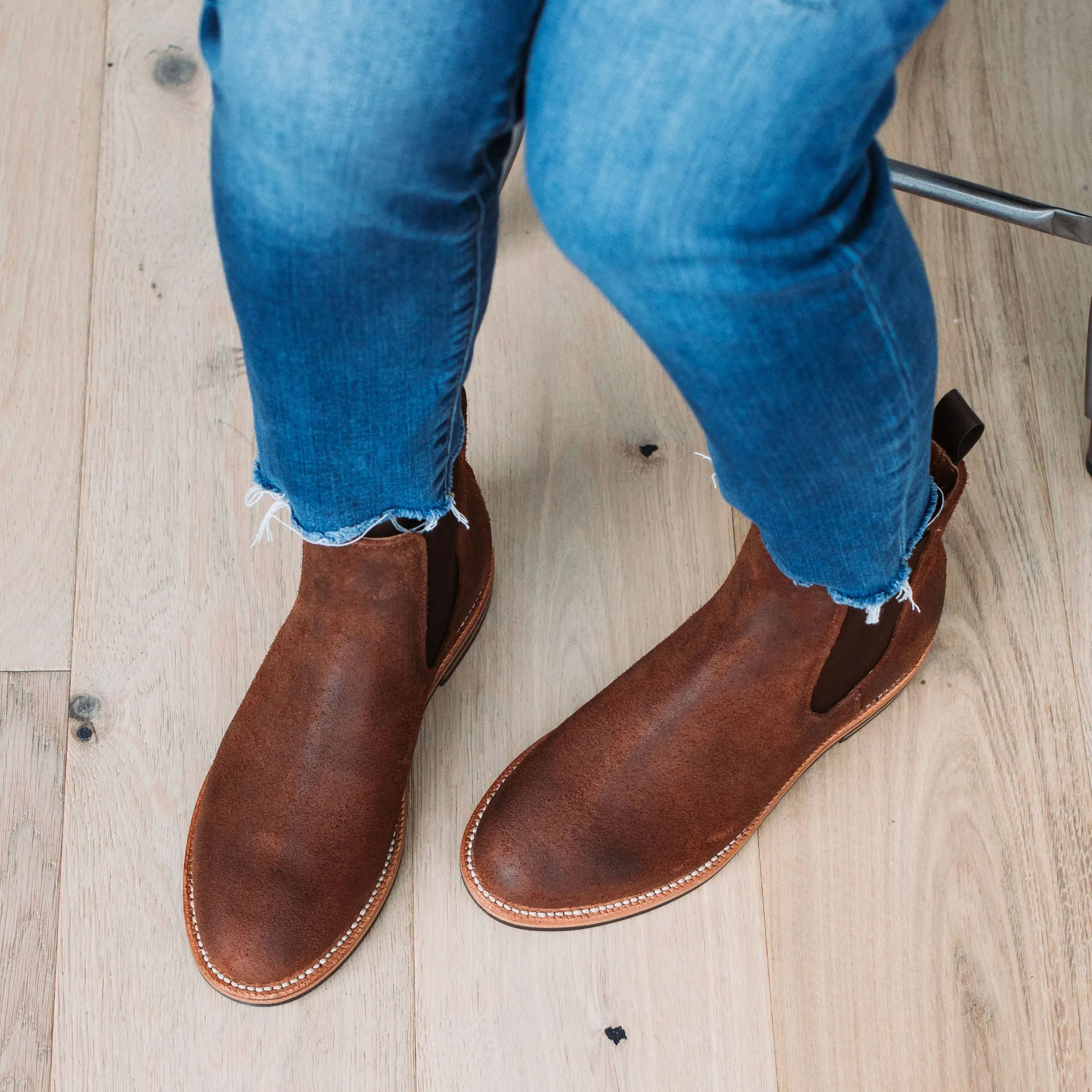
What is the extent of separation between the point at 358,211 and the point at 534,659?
19.2 inches

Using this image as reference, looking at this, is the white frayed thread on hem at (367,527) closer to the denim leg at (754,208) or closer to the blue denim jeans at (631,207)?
the blue denim jeans at (631,207)

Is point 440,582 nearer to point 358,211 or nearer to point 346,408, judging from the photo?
point 346,408

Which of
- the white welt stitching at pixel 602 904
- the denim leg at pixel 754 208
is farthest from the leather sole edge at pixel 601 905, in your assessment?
the denim leg at pixel 754 208

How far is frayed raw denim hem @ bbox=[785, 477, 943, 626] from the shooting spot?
64 centimetres

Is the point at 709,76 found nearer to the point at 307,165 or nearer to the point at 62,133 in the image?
the point at 307,165

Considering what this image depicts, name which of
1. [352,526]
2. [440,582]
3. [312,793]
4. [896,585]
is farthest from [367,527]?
[896,585]

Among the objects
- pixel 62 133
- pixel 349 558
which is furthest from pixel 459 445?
pixel 62 133

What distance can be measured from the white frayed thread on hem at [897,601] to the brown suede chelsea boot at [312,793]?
30 centimetres

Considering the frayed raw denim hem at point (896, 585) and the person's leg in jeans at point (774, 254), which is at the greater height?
the person's leg in jeans at point (774, 254)

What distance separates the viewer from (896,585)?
25.2 inches

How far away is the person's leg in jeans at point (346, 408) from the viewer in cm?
47

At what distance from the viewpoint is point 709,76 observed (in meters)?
0.41

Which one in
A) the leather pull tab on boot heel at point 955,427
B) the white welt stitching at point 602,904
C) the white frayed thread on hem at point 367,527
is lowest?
the white welt stitching at point 602,904

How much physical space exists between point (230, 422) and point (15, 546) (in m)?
Result: 0.22
